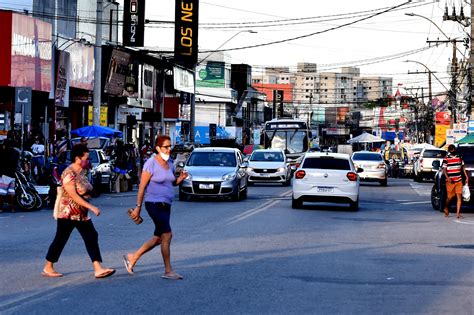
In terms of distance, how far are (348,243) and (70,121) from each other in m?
37.2

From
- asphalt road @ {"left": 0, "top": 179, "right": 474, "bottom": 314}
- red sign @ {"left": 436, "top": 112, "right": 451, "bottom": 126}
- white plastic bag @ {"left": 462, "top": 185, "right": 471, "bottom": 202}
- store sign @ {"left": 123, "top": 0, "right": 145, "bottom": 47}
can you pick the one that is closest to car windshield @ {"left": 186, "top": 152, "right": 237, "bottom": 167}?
asphalt road @ {"left": 0, "top": 179, "right": 474, "bottom": 314}

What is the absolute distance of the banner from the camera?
211ft

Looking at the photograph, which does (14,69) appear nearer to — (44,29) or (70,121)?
(44,29)

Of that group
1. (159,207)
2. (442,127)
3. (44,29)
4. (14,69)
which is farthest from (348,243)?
(442,127)

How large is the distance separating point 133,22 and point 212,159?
93.0ft

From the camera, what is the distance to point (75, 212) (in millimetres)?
12805

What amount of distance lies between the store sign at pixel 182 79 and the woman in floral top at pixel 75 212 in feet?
217

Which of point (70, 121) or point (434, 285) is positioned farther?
point (70, 121)

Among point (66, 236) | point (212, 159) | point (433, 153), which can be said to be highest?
point (212, 159)

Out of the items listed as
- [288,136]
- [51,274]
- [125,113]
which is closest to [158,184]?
[51,274]

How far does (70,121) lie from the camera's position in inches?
2111

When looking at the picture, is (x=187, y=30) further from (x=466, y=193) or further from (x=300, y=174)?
(x=466, y=193)

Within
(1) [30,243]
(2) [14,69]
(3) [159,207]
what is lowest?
(1) [30,243]

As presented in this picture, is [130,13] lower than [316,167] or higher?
higher
